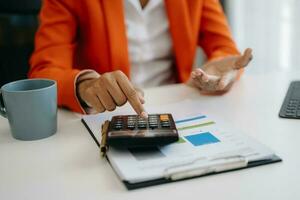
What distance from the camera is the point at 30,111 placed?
2.07ft

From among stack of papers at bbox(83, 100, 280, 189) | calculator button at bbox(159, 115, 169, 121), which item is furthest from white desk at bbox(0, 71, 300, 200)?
calculator button at bbox(159, 115, 169, 121)

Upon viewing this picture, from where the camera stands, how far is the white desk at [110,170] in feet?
1.53

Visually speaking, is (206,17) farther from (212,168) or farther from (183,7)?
(212,168)

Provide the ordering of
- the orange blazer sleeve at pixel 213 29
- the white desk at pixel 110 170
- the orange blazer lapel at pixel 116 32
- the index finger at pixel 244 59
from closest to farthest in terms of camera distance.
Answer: the white desk at pixel 110 170
the index finger at pixel 244 59
the orange blazer lapel at pixel 116 32
the orange blazer sleeve at pixel 213 29

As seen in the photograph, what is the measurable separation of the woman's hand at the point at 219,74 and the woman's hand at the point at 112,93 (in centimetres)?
16

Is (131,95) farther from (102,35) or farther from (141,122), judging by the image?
(102,35)

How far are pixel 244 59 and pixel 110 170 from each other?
45 cm

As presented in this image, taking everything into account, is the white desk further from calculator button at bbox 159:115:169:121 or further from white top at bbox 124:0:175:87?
white top at bbox 124:0:175:87

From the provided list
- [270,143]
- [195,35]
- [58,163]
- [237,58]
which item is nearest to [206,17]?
[195,35]

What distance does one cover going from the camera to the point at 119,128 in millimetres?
575

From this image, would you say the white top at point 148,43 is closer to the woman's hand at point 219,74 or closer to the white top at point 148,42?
the white top at point 148,42

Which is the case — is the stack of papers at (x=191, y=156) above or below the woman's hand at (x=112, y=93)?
below

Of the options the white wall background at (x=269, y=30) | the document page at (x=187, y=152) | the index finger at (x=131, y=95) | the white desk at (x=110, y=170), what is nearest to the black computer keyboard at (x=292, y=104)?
the white desk at (x=110, y=170)

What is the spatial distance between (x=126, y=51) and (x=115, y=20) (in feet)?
0.27
